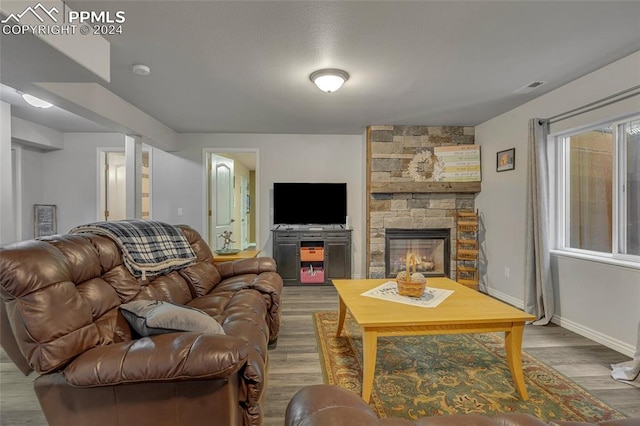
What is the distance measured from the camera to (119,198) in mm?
5680

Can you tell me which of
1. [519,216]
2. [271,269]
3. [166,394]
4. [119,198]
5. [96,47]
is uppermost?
[96,47]

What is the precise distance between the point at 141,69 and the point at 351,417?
3.07 meters

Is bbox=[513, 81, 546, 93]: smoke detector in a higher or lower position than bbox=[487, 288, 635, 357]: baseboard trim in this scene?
higher

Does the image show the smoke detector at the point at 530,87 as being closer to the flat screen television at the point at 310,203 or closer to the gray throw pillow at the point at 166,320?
the flat screen television at the point at 310,203

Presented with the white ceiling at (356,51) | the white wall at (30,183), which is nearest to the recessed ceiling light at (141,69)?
the white ceiling at (356,51)

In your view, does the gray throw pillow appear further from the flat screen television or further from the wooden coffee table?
the flat screen television

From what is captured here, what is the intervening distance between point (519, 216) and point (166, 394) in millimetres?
3964

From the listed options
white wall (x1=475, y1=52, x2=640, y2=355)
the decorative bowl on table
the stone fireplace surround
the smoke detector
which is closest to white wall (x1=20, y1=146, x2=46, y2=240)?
the stone fireplace surround

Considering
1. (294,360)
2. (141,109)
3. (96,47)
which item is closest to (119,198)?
(141,109)

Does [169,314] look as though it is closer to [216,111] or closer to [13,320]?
[13,320]

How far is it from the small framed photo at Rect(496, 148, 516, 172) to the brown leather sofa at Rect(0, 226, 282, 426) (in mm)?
3750

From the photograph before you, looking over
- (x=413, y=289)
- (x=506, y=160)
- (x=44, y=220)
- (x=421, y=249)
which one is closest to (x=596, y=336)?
(x=413, y=289)

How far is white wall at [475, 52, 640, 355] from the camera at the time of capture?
2494 millimetres

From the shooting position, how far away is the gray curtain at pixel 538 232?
122 inches
